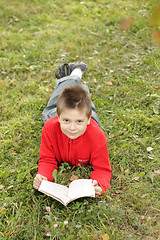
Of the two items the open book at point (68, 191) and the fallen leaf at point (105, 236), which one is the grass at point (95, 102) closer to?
the fallen leaf at point (105, 236)

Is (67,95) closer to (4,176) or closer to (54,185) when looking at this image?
(54,185)

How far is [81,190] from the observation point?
2.07 metres

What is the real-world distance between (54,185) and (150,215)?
87 centimetres

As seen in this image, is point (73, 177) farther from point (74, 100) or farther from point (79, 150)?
point (74, 100)

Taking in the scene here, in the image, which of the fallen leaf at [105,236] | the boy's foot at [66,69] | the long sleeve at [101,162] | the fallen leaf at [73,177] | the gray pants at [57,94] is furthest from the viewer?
the boy's foot at [66,69]

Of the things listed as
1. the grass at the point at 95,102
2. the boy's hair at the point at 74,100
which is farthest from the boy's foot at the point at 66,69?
the boy's hair at the point at 74,100

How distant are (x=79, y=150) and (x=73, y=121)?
43 centimetres

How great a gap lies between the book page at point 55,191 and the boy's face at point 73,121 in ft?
1.58

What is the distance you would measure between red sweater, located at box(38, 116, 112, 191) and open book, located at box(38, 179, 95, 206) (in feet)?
0.65

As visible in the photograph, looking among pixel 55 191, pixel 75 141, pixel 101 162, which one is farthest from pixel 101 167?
pixel 55 191

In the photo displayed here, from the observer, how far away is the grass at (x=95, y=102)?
2.05m

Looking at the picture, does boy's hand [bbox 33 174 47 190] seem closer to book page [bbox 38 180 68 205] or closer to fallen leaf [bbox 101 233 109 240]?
book page [bbox 38 180 68 205]

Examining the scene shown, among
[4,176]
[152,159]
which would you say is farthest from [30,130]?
[152,159]

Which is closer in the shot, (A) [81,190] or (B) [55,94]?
(A) [81,190]
